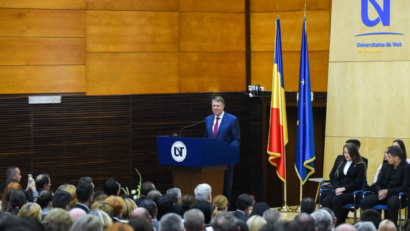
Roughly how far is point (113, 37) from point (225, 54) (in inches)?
67.5

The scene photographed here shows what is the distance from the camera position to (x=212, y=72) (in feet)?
25.1

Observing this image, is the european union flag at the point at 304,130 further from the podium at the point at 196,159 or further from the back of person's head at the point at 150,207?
the back of person's head at the point at 150,207

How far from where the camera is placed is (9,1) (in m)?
6.78

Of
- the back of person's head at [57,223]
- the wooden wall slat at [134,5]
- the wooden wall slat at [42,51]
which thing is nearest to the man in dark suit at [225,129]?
the wooden wall slat at [134,5]

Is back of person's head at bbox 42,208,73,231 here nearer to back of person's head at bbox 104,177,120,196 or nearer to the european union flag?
back of person's head at bbox 104,177,120,196

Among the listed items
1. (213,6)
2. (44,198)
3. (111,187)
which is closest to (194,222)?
(44,198)

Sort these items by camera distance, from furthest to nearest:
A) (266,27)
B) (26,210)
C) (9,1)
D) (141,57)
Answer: (266,27) < (141,57) < (9,1) < (26,210)

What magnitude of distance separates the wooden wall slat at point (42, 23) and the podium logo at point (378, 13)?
387 centimetres

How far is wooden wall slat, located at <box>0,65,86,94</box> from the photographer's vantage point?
6.81 metres

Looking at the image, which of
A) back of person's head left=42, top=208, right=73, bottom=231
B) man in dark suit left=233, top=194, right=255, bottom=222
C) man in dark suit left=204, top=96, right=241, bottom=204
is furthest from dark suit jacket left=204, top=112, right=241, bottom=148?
back of person's head left=42, top=208, right=73, bottom=231

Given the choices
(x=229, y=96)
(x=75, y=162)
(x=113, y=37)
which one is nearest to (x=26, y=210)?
(x=75, y=162)

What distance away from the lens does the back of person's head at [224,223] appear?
300 cm

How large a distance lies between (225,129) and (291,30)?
8.29 ft

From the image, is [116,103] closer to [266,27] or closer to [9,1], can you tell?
[9,1]
